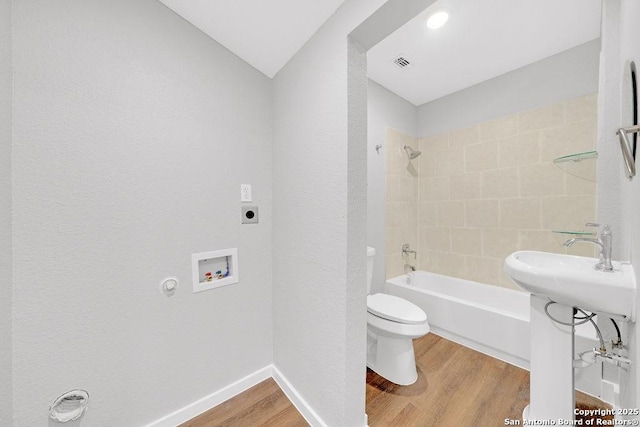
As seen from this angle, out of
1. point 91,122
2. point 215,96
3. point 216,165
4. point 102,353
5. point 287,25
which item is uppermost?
point 287,25

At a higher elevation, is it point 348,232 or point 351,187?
point 351,187

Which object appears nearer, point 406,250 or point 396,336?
point 396,336

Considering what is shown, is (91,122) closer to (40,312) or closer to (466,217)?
(40,312)

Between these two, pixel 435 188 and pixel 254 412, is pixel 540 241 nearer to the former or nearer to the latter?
pixel 435 188

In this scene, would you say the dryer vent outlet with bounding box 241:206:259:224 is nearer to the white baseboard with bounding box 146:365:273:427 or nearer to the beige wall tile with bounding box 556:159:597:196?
the white baseboard with bounding box 146:365:273:427

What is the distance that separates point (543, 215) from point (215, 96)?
9.02ft

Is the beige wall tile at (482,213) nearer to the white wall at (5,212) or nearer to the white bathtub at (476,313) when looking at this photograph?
the white bathtub at (476,313)

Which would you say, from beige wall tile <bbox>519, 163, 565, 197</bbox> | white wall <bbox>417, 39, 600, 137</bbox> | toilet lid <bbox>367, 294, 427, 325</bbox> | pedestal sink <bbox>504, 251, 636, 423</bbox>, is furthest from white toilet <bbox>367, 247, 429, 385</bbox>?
white wall <bbox>417, 39, 600, 137</bbox>

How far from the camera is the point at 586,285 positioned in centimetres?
88

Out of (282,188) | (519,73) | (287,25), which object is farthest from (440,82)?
(282,188)

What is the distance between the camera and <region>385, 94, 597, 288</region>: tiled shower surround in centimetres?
186

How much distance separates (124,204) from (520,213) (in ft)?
9.77

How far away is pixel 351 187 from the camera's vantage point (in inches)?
42.9

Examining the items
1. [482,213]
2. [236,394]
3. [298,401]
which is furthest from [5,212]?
[482,213]
